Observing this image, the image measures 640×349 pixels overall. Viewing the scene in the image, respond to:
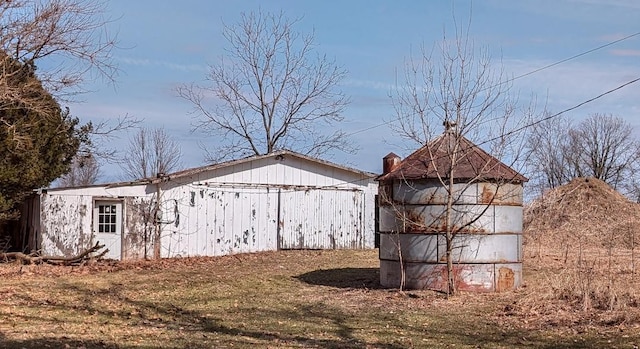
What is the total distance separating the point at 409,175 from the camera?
13.7m

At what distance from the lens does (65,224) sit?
766 inches

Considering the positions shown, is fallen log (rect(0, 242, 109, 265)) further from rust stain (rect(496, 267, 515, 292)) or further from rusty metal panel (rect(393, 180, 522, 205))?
rust stain (rect(496, 267, 515, 292))

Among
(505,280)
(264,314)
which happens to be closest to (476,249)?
(505,280)

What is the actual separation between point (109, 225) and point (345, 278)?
8.49 m

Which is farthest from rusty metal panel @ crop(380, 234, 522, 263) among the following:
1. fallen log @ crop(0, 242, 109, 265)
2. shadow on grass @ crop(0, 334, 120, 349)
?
fallen log @ crop(0, 242, 109, 265)

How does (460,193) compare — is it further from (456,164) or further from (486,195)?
(456,164)

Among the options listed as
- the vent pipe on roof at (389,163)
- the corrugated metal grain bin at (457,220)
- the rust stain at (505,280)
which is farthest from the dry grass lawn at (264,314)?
the vent pipe on roof at (389,163)

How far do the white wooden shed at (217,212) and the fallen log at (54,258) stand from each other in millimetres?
787

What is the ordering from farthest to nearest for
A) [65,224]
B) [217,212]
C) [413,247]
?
[217,212], [65,224], [413,247]

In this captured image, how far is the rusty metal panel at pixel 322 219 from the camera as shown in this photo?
2381 centimetres

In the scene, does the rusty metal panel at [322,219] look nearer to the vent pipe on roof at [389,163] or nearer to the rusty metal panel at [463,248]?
the vent pipe on roof at [389,163]

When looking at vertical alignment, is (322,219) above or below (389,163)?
below

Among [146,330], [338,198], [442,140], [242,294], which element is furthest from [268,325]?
[338,198]

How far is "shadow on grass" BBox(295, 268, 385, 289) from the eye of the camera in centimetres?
1494
